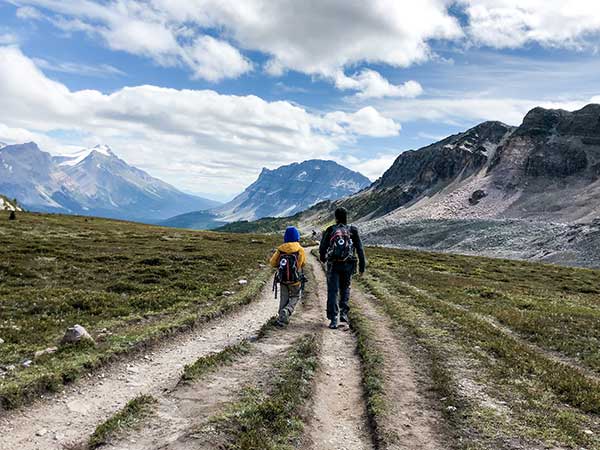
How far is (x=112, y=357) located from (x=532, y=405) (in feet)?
35.6

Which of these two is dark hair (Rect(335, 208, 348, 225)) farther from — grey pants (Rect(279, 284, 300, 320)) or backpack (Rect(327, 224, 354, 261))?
grey pants (Rect(279, 284, 300, 320))

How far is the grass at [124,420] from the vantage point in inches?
298

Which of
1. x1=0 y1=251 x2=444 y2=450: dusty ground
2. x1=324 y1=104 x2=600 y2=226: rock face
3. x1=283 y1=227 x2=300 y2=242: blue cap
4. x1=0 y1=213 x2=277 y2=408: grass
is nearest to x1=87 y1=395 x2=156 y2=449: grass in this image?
x1=0 y1=251 x2=444 y2=450: dusty ground

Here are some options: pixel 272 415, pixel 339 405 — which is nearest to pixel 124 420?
pixel 272 415

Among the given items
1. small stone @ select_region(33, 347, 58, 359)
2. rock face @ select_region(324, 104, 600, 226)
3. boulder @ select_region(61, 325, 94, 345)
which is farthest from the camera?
rock face @ select_region(324, 104, 600, 226)

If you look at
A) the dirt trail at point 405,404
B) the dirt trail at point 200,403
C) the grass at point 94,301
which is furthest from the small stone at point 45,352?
the dirt trail at point 405,404

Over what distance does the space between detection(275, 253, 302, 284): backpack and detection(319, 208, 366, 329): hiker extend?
1058 mm

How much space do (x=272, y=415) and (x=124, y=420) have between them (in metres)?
2.91

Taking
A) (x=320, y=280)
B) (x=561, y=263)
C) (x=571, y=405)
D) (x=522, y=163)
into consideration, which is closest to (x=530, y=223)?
(x=561, y=263)

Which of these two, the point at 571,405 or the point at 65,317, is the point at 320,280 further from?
the point at 571,405

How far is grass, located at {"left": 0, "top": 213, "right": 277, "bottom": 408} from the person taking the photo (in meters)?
11.0

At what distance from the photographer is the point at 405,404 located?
378 inches

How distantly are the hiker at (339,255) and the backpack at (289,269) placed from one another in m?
1.06

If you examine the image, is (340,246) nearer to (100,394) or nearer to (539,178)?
(100,394)
